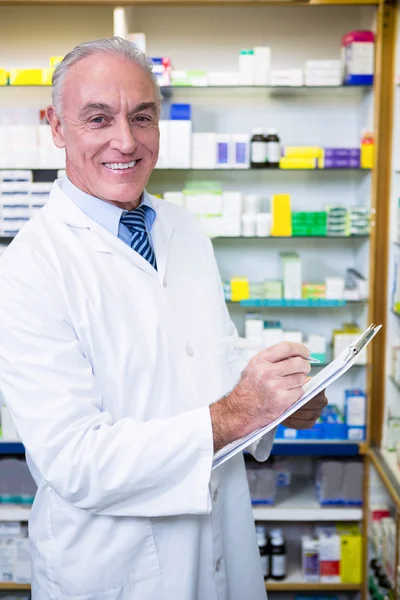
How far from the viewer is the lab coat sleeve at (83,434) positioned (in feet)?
4.68

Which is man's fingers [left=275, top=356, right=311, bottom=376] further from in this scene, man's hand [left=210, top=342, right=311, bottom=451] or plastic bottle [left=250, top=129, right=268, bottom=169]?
plastic bottle [left=250, top=129, right=268, bottom=169]

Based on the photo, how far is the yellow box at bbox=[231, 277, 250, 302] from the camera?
3.57 m

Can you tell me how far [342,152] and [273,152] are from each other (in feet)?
1.06

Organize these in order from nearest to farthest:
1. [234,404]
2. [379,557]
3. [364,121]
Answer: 1. [234,404]
2. [379,557]
3. [364,121]

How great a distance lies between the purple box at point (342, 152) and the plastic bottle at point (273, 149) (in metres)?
0.23

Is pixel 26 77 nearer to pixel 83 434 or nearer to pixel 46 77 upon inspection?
pixel 46 77

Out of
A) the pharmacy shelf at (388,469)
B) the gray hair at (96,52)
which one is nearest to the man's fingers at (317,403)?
the gray hair at (96,52)

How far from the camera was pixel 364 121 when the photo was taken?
356 cm

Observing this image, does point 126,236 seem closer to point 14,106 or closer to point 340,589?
point 14,106

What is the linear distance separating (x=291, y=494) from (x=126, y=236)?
7.75 feet

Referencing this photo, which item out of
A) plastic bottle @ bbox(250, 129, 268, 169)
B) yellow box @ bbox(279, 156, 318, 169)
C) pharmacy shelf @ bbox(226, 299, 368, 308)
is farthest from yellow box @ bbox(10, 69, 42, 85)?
pharmacy shelf @ bbox(226, 299, 368, 308)

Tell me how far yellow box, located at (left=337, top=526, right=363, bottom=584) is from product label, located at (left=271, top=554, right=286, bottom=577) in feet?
0.93

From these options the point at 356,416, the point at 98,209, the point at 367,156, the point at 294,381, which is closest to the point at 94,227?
the point at 98,209

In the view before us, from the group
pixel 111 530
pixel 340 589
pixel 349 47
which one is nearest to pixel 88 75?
pixel 111 530
